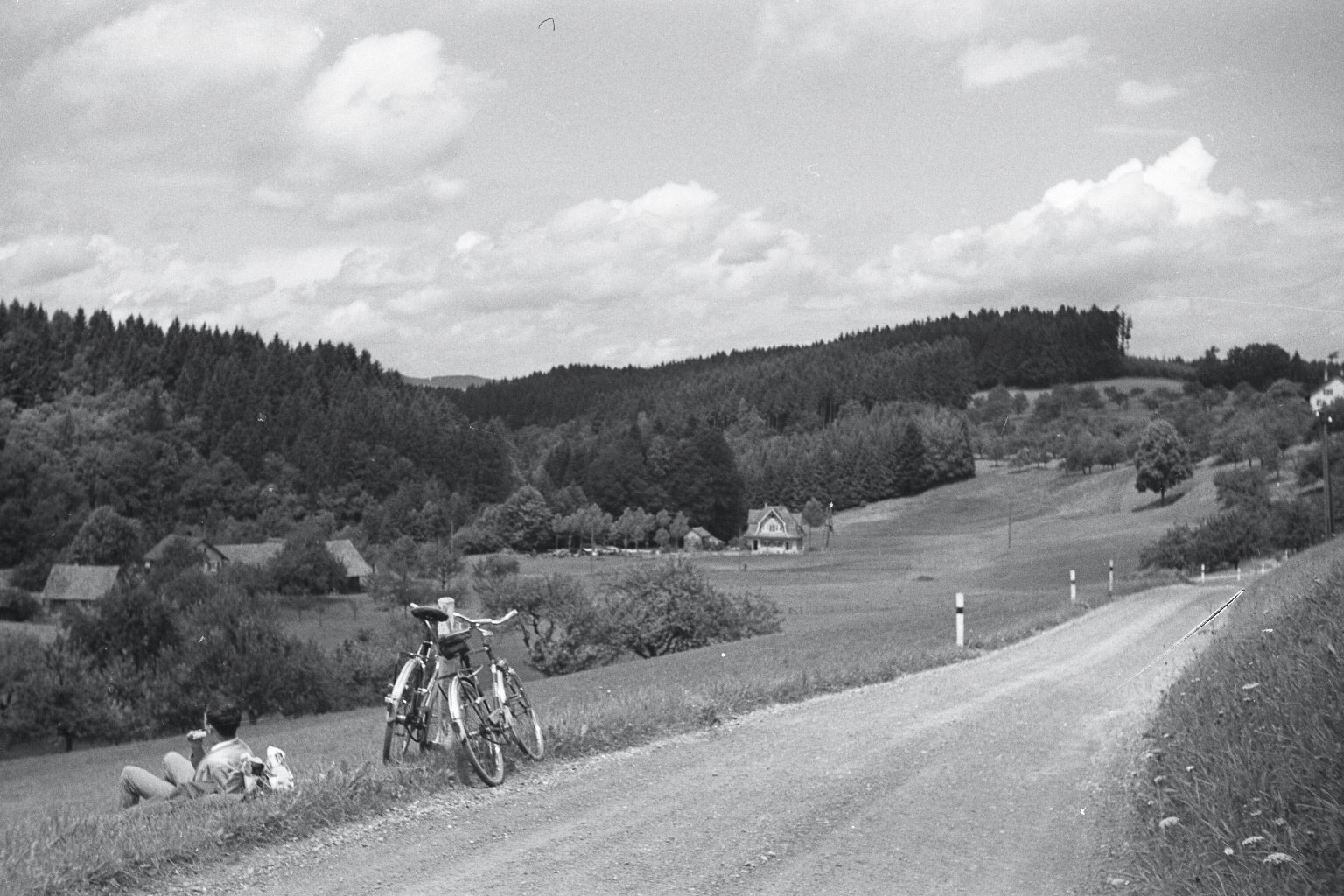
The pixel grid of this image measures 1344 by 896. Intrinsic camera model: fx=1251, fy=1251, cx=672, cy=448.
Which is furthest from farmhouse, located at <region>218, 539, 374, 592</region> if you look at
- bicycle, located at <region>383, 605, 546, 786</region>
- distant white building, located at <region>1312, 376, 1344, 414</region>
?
distant white building, located at <region>1312, 376, 1344, 414</region>

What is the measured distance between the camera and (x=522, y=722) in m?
9.77

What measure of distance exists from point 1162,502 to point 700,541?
45.0m

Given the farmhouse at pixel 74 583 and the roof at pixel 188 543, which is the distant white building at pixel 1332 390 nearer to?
the farmhouse at pixel 74 583

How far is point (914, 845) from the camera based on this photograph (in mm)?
7078

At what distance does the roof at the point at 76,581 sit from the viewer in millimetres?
97062

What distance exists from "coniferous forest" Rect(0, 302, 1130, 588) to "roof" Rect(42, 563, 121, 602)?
6597mm

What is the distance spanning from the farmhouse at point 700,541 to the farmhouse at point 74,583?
5400 centimetres

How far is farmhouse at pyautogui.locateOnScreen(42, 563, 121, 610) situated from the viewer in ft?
317

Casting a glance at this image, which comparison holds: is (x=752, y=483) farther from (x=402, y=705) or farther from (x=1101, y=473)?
(x=402, y=705)

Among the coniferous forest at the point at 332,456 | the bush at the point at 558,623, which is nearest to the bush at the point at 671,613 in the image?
the bush at the point at 558,623

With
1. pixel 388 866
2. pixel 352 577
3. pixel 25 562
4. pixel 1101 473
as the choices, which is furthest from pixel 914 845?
pixel 1101 473

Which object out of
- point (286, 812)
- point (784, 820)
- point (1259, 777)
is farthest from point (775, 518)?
point (1259, 777)

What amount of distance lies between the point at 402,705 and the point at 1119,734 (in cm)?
608

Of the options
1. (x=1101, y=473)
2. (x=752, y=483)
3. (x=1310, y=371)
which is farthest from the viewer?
(x=752, y=483)
